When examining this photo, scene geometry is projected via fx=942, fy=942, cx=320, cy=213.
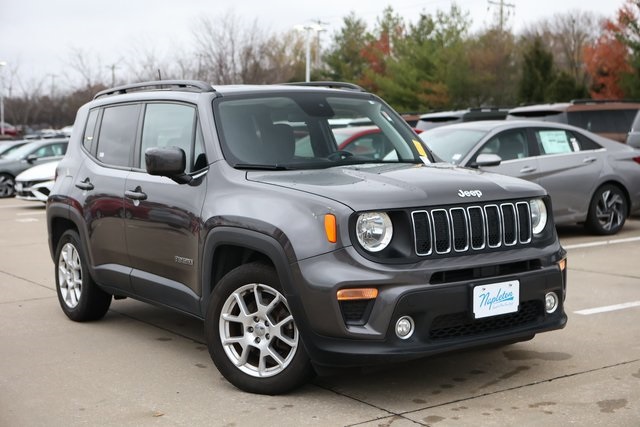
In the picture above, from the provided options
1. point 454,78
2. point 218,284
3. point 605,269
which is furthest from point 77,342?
point 454,78

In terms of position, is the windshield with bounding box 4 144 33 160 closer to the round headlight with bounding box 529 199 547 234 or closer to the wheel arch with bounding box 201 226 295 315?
the wheel arch with bounding box 201 226 295 315

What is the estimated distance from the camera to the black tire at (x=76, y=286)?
7078 millimetres

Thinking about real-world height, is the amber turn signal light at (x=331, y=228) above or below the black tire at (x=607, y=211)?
above

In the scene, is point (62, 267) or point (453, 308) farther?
point (62, 267)

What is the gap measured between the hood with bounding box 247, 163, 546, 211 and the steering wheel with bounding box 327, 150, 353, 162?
0.50 feet

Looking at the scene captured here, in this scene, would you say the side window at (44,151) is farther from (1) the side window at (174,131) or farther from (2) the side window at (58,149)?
(1) the side window at (174,131)

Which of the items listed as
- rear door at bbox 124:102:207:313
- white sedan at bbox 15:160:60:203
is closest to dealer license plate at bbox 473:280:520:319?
rear door at bbox 124:102:207:313

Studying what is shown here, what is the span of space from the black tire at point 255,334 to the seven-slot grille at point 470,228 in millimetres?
823

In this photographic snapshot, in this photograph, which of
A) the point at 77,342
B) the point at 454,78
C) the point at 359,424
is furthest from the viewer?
the point at 454,78

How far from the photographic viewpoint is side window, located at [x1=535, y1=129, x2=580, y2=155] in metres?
11.8

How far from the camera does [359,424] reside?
4.66 metres

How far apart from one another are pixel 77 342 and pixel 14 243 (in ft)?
22.4

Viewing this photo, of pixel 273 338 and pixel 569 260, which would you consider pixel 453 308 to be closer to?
pixel 273 338

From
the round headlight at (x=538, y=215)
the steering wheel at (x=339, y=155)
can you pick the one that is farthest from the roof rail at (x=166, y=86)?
the round headlight at (x=538, y=215)
